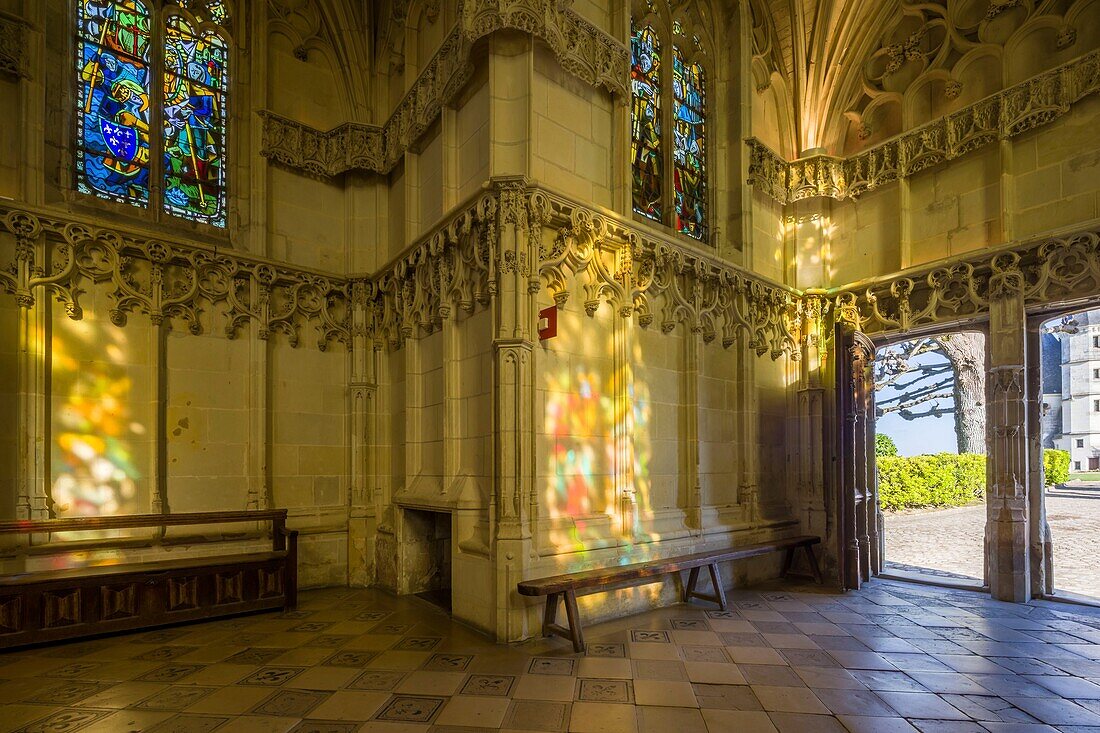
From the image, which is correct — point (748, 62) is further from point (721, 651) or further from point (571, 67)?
point (721, 651)

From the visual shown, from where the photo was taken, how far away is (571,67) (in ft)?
20.5

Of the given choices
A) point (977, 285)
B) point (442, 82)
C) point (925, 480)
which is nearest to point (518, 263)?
Answer: point (442, 82)

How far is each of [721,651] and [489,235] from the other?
4.23 meters

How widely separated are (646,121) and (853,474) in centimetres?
517

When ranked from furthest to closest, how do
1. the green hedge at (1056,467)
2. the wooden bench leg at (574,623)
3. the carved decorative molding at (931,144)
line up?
1. the green hedge at (1056,467)
2. the carved decorative molding at (931,144)
3. the wooden bench leg at (574,623)

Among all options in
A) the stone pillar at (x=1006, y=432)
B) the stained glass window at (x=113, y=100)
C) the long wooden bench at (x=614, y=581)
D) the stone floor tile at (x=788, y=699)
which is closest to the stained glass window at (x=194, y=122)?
the stained glass window at (x=113, y=100)

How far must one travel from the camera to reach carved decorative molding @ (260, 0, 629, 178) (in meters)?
5.85

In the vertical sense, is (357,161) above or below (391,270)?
above

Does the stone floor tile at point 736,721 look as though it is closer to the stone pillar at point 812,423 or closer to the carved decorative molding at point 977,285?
the stone pillar at point 812,423

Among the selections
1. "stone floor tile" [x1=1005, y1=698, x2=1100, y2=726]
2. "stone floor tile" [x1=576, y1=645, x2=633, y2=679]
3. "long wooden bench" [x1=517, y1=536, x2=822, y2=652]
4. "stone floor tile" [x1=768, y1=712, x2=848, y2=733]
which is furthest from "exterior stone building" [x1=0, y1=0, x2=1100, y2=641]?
"stone floor tile" [x1=1005, y1=698, x2=1100, y2=726]

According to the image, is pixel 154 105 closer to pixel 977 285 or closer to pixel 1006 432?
pixel 977 285

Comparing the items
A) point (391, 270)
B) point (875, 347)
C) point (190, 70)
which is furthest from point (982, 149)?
point (190, 70)

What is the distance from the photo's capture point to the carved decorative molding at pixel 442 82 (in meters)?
5.85

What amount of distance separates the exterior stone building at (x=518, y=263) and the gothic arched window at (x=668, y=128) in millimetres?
67
